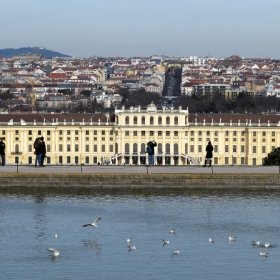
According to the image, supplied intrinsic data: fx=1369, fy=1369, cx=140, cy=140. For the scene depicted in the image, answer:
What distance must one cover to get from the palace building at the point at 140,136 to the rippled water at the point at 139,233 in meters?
52.6

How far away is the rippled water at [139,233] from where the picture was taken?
1955cm

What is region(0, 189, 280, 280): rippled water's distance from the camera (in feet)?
64.1

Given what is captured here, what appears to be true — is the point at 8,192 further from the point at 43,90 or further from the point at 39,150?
the point at 43,90

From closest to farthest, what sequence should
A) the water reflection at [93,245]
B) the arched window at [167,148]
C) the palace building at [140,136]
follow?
the water reflection at [93,245]
the palace building at [140,136]
the arched window at [167,148]

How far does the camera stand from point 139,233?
22.2 m

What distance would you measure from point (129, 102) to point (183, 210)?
129m

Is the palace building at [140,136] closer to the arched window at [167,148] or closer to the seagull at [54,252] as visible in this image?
the arched window at [167,148]

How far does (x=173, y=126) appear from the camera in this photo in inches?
3260

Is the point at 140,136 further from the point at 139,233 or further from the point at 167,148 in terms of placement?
the point at 139,233

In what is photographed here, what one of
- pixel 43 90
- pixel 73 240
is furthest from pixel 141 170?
pixel 43 90

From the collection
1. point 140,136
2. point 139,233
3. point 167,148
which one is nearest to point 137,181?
point 139,233

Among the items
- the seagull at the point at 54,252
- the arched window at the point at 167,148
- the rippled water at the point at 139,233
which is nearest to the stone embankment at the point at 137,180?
the rippled water at the point at 139,233

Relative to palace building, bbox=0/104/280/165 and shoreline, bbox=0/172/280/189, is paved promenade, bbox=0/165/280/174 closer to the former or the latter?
shoreline, bbox=0/172/280/189

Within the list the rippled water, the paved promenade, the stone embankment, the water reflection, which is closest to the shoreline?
the stone embankment
